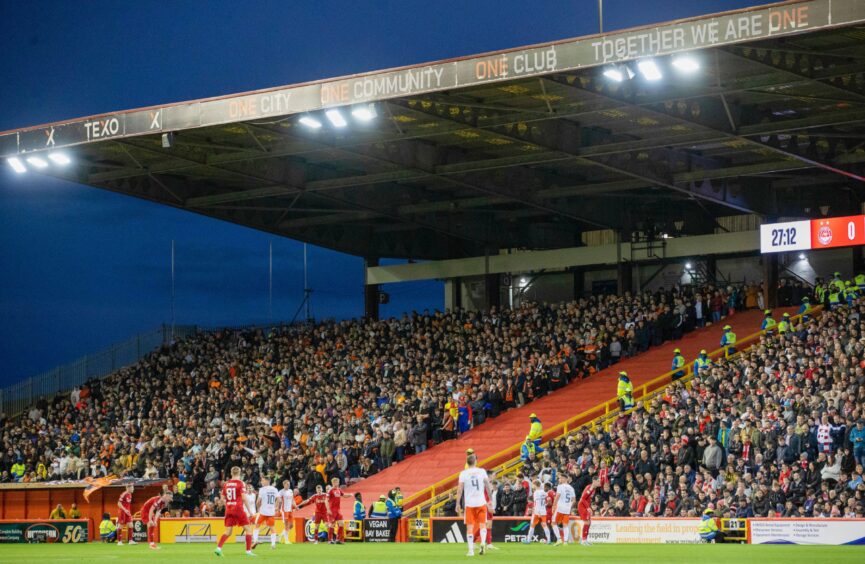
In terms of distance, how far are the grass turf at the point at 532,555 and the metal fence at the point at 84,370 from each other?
96.6ft

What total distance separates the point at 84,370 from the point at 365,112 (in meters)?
28.6

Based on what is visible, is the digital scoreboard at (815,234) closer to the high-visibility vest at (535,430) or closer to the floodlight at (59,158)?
the high-visibility vest at (535,430)

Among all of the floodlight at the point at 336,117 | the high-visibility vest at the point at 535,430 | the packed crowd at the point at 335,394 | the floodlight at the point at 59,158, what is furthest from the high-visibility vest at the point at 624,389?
the floodlight at the point at 59,158

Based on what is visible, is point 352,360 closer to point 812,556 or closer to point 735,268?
point 735,268

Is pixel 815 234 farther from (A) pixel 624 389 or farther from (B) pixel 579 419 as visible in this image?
(B) pixel 579 419

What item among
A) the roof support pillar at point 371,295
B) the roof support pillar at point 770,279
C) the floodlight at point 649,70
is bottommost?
the roof support pillar at point 770,279

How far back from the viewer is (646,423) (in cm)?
3347

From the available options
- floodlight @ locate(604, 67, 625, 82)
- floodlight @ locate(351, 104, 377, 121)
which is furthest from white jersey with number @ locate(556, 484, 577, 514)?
floodlight @ locate(351, 104, 377, 121)

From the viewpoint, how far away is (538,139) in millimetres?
37000

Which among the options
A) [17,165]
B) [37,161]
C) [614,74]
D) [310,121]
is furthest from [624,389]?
[17,165]

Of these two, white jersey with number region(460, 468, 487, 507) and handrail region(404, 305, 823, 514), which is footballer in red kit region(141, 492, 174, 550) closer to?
handrail region(404, 305, 823, 514)

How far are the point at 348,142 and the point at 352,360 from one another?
11266 mm

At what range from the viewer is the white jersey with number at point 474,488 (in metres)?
23.0

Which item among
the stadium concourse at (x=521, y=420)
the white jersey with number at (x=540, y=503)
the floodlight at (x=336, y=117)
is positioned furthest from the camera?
the stadium concourse at (x=521, y=420)
